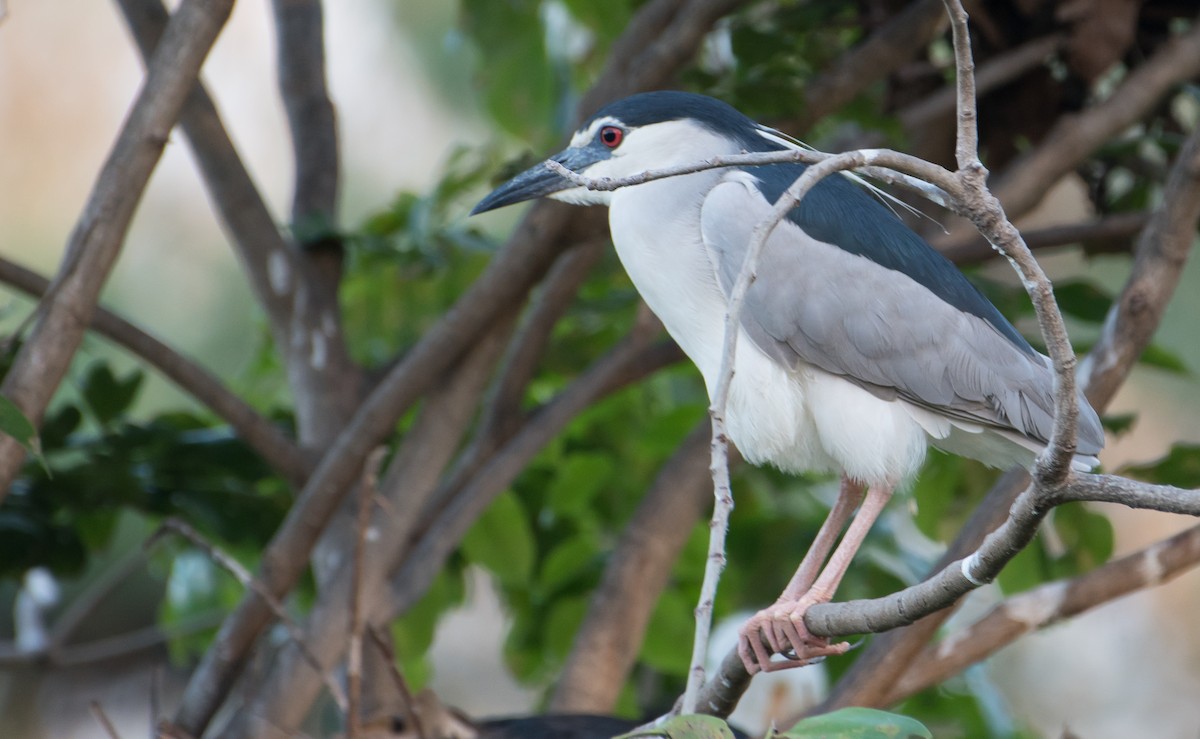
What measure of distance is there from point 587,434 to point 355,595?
146 cm

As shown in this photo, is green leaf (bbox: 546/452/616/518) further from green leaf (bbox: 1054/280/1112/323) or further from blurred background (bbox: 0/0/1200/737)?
blurred background (bbox: 0/0/1200/737)

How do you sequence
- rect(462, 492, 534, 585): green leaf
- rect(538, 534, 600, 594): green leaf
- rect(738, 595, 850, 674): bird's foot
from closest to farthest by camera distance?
rect(738, 595, 850, 674): bird's foot → rect(462, 492, 534, 585): green leaf → rect(538, 534, 600, 594): green leaf

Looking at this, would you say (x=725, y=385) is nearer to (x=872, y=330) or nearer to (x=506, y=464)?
(x=872, y=330)

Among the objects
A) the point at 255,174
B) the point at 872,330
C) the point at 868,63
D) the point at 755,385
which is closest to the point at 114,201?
the point at 755,385

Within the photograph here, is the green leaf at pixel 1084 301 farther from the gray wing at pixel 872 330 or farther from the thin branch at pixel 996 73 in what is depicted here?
the gray wing at pixel 872 330

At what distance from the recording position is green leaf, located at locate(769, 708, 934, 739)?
1004 mm

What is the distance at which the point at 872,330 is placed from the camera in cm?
166

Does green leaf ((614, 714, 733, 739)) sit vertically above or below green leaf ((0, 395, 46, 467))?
below

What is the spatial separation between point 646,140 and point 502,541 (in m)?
1.23

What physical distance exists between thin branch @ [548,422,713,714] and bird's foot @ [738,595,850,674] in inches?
41.7

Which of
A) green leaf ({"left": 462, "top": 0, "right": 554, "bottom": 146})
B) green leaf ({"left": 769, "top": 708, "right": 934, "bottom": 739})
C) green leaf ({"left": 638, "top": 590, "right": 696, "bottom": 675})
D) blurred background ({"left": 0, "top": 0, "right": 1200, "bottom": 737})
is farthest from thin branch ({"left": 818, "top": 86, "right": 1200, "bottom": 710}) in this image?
blurred background ({"left": 0, "top": 0, "right": 1200, "bottom": 737})

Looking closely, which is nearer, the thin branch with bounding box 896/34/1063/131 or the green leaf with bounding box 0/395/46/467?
the green leaf with bounding box 0/395/46/467

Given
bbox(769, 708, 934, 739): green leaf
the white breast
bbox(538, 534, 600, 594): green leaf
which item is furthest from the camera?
bbox(538, 534, 600, 594): green leaf

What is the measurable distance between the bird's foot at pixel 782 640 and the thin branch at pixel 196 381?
120cm
